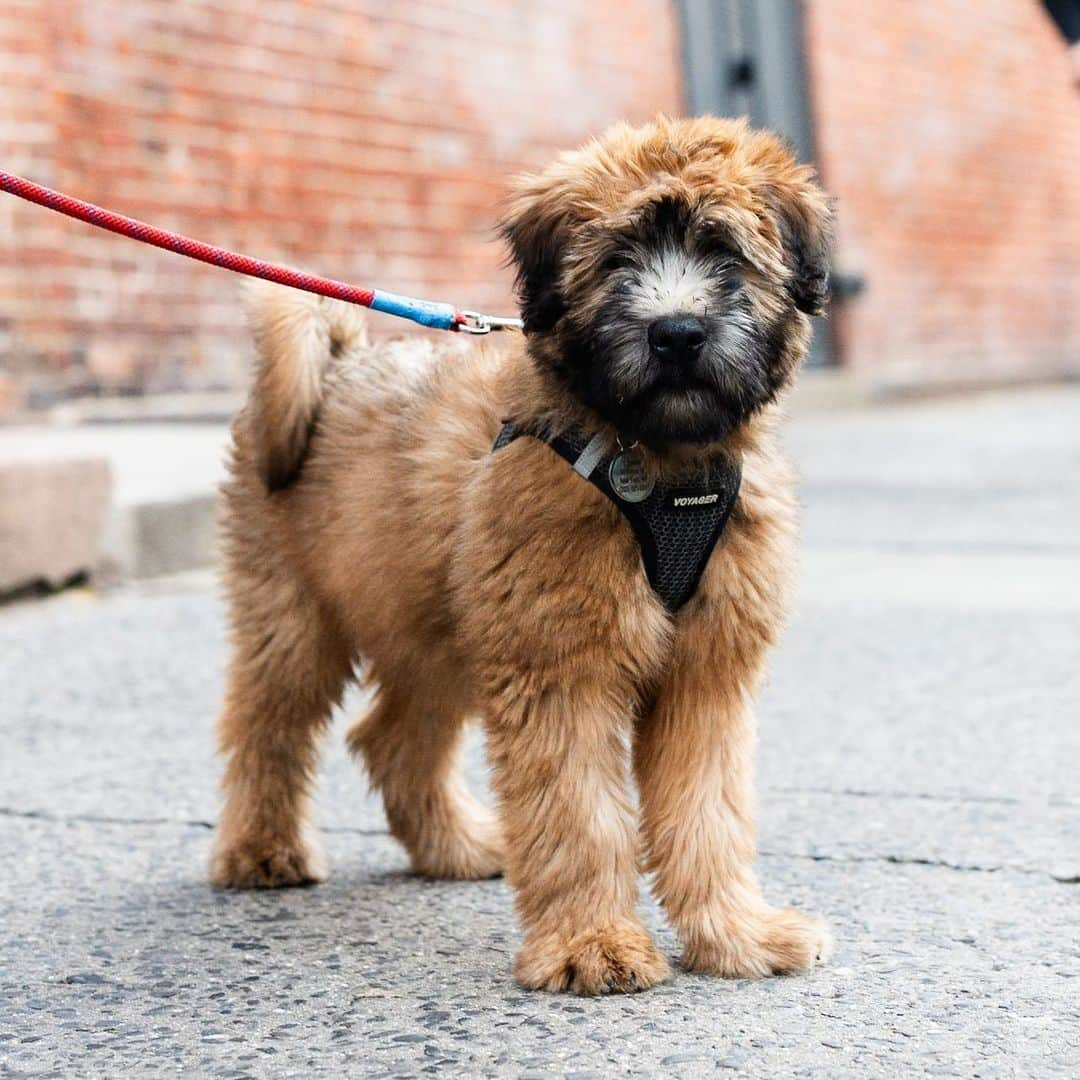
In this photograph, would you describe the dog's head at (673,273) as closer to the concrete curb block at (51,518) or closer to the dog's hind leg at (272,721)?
the dog's hind leg at (272,721)

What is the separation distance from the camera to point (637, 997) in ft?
10.5

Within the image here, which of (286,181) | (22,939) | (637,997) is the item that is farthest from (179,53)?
(637,997)

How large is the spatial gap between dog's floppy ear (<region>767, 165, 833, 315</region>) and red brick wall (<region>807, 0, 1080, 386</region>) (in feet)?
43.8

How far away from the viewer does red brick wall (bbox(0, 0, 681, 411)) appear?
30.5 ft

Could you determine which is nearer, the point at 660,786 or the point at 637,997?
the point at 637,997

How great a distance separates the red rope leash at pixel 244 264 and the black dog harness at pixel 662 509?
1.70ft

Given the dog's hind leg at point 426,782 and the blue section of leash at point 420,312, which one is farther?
the dog's hind leg at point 426,782

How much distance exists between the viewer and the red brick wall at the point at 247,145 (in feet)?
30.5

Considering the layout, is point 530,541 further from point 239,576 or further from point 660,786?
point 239,576

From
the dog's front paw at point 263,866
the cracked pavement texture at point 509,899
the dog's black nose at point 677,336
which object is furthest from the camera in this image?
the dog's front paw at point 263,866

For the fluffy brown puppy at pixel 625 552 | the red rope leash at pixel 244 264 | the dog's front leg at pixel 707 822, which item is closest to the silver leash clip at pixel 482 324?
the red rope leash at pixel 244 264

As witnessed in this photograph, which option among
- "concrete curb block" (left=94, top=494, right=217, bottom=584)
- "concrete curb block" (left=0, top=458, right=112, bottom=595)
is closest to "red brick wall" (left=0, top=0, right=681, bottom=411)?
"concrete curb block" (left=94, top=494, right=217, bottom=584)

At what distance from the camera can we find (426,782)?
4.31m

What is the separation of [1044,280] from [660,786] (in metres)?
18.2
